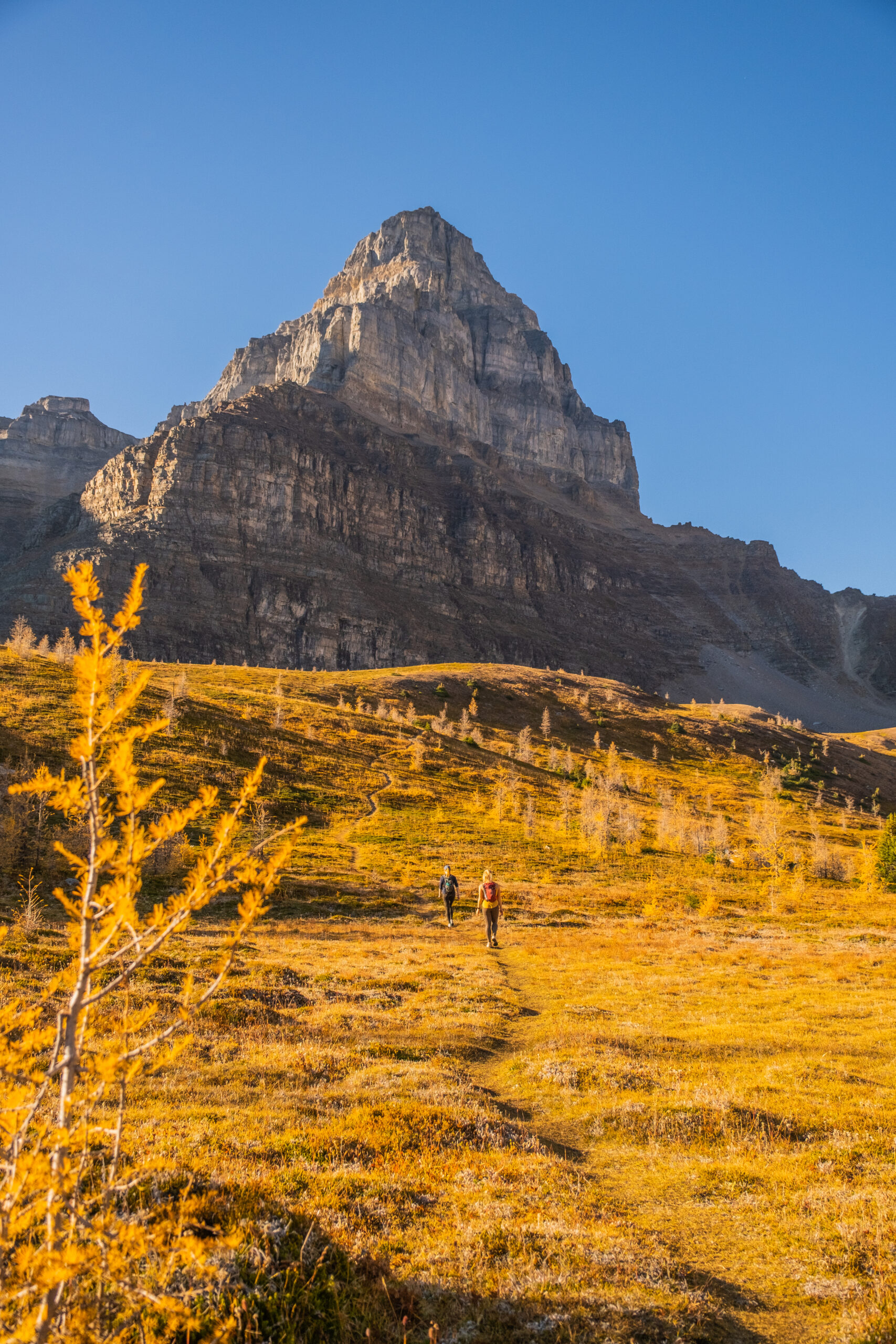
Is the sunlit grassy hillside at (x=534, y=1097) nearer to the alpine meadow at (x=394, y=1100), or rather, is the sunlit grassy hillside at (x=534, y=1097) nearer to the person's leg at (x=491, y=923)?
the alpine meadow at (x=394, y=1100)

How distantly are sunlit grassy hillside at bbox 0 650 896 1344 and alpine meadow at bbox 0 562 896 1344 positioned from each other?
4cm

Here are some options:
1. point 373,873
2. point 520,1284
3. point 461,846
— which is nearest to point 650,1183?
point 520,1284

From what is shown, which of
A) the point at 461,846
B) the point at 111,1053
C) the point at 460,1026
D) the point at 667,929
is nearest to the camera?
the point at 111,1053

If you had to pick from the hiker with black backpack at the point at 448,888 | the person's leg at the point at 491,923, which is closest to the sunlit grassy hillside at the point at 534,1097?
the person's leg at the point at 491,923

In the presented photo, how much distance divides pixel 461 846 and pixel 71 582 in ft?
121

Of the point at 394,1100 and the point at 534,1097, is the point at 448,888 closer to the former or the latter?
the point at 534,1097

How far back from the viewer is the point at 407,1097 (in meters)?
8.06

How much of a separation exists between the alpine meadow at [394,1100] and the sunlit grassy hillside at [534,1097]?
0.04 metres

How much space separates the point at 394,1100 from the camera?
7.86 m

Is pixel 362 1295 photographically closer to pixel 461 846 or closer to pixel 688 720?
pixel 461 846

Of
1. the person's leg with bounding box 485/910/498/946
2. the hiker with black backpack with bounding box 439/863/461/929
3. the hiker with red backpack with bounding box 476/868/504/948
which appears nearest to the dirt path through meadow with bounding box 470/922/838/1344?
the hiker with red backpack with bounding box 476/868/504/948

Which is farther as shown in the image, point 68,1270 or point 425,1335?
point 425,1335

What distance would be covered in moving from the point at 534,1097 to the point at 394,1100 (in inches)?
84.2

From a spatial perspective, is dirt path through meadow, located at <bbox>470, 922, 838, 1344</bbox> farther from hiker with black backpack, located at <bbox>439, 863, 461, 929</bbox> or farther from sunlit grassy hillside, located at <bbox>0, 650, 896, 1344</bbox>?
hiker with black backpack, located at <bbox>439, 863, 461, 929</bbox>
